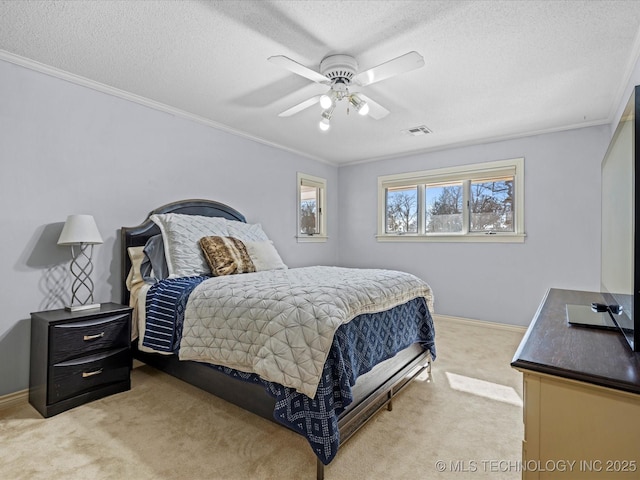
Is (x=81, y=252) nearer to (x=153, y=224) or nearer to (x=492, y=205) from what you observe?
(x=153, y=224)

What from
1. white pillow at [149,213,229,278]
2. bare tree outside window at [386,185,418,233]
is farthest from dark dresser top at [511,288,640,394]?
bare tree outside window at [386,185,418,233]

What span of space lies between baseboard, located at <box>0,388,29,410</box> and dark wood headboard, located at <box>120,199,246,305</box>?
85 centimetres

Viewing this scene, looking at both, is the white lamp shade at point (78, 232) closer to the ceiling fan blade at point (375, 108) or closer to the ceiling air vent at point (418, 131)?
the ceiling fan blade at point (375, 108)

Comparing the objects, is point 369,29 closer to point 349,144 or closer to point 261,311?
point 261,311

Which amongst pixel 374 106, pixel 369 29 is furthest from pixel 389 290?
pixel 369 29

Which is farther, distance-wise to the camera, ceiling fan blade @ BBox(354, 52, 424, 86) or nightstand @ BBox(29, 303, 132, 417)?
nightstand @ BBox(29, 303, 132, 417)

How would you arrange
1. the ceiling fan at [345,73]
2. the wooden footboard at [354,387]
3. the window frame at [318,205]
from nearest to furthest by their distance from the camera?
1. the wooden footboard at [354,387]
2. the ceiling fan at [345,73]
3. the window frame at [318,205]

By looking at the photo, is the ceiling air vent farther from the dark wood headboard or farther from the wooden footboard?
the wooden footboard

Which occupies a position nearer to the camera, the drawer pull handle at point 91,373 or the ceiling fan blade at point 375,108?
the drawer pull handle at point 91,373

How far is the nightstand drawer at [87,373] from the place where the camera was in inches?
83.0

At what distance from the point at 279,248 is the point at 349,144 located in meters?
1.69

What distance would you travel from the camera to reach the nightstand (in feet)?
6.89

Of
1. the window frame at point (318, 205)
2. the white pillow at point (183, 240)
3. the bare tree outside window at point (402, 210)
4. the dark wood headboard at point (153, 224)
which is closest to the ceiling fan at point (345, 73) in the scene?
the white pillow at point (183, 240)

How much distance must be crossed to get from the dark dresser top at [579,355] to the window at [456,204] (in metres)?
3.07
